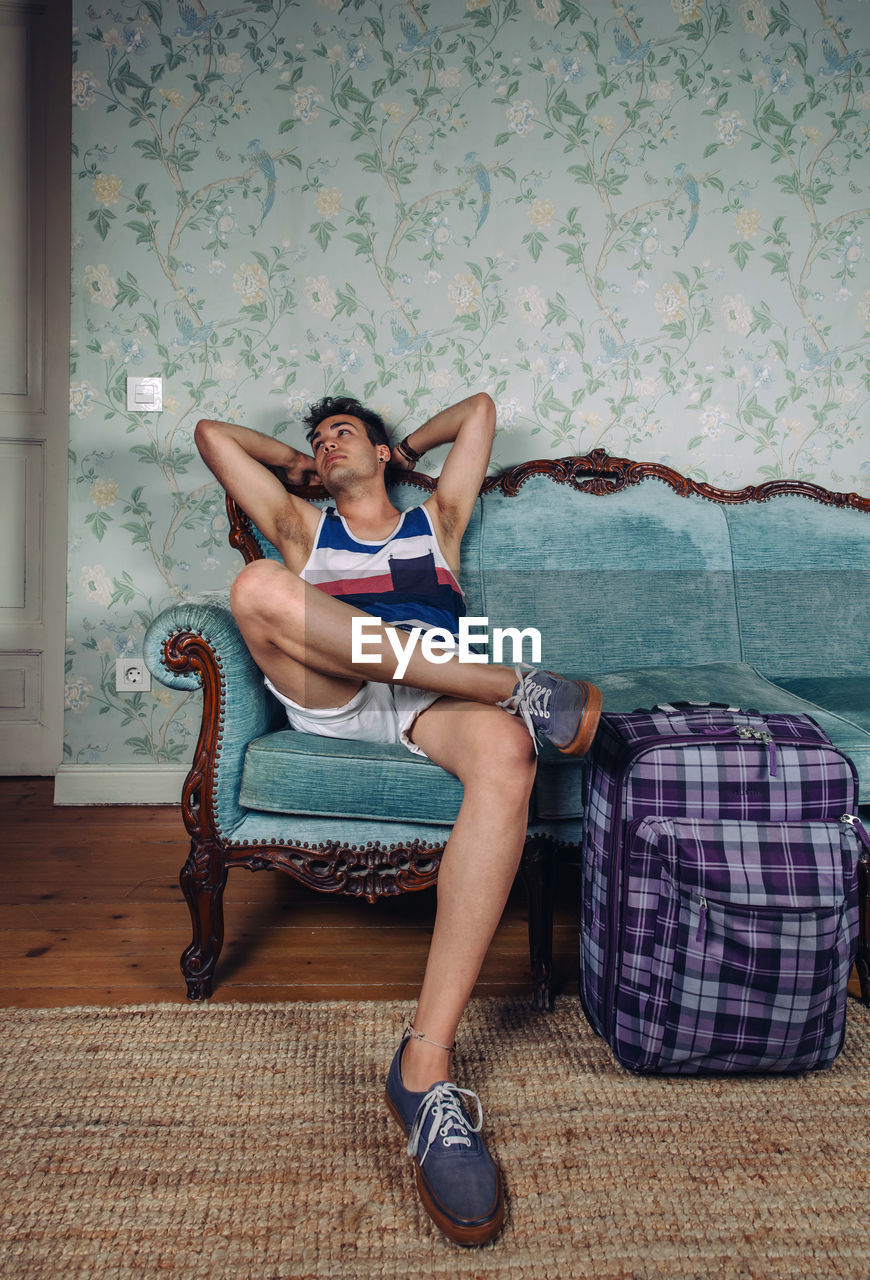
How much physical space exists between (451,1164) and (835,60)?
2.89m

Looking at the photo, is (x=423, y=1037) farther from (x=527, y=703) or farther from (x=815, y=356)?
(x=815, y=356)

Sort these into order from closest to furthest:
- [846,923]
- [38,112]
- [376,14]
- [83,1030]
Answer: [846,923] → [83,1030] → [376,14] → [38,112]

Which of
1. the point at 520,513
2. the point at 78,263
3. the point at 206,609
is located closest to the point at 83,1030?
the point at 206,609

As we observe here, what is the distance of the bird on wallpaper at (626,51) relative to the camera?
7.20 ft

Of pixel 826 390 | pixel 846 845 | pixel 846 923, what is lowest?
pixel 846 923

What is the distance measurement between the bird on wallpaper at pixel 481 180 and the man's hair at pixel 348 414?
25.8 inches

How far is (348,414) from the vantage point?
1950mm

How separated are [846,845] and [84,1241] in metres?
1.14

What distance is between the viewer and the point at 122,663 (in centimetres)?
235

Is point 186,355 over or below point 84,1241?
over

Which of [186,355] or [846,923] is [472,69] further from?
[846,923]

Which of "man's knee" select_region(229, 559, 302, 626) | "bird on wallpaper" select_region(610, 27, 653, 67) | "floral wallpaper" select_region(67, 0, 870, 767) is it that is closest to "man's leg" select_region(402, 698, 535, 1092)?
"man's knee" select_region(229, 559, 302, 626)

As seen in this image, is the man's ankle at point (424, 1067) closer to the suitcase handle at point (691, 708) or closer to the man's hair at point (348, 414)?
the suitcase handle at point (691, 708)

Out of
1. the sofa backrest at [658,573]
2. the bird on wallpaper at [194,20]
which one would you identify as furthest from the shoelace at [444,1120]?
the bird on wallpaper at [194,20]
